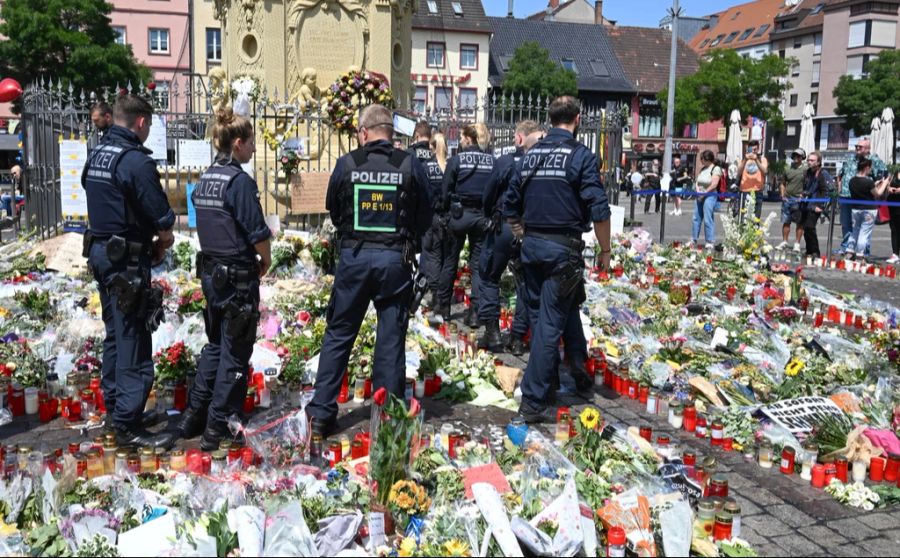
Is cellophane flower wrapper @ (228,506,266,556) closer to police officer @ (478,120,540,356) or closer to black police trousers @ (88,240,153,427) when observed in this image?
black police trousers @ (88,240,153,427)

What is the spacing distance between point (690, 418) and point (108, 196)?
14.1 feet

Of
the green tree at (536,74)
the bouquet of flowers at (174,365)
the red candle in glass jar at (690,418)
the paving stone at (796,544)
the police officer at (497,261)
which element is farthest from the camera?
the green tree at (536,74)

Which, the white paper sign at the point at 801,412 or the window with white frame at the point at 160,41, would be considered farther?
the window with white frame at the point at 160,41

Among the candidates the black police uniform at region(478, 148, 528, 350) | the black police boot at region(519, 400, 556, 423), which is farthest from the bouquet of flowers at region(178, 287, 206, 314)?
the black police boot at region(519, 400, 556, 423)

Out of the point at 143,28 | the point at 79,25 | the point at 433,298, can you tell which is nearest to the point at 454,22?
the point at 143,28

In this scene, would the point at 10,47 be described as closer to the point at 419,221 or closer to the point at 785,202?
the point at 785,202

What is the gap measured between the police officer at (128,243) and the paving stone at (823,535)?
3.99m

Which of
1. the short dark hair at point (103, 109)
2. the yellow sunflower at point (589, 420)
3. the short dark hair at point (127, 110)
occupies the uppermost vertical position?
the short dark hair at point (103, 109)

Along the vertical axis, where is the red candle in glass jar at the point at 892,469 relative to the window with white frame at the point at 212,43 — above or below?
below

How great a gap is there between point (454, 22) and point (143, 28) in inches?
774

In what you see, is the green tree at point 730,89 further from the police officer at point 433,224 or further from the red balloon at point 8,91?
the police officer at point 433,224

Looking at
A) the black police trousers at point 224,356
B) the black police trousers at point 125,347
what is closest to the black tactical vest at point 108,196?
the black police trousers at point 125,347

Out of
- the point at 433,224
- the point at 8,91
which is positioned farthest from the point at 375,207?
the point at 8,91

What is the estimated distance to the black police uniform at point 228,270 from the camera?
18.0 ft
